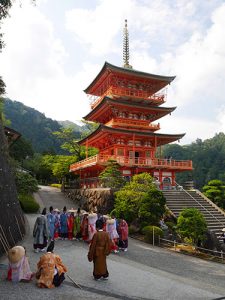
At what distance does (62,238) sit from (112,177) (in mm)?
10534

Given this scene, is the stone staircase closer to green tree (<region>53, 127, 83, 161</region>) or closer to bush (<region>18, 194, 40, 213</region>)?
bush (<region>18, 194, 40, 213</region>)

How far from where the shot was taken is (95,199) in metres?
26.9

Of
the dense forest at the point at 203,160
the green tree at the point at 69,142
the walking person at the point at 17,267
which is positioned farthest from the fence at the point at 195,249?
the dense forest at the point at 203,160

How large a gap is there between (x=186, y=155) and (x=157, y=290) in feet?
292

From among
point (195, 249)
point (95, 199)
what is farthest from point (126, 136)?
point (195, 249)

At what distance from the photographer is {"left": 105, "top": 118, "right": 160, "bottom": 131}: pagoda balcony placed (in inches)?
1298

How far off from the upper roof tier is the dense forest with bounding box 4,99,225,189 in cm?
3883

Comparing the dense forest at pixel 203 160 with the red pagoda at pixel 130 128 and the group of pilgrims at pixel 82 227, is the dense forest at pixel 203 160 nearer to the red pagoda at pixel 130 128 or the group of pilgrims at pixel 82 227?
the red pagoda at pixel 130 128

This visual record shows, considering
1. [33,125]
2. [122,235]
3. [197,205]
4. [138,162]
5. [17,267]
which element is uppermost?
[33,125]

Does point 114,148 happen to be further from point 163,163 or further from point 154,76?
point 154,76

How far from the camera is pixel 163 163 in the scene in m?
31.8

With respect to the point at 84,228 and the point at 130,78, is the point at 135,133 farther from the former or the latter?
the point at 84,228

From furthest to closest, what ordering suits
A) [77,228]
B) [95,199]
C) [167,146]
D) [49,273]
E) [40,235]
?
[167,146] < [95,199] < [77,228] < [40,235] < [49,273]

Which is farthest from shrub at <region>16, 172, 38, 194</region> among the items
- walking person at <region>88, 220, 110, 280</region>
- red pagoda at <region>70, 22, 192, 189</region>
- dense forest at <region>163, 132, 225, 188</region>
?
dense forest at <region>163, 132, 225, 188</region>
